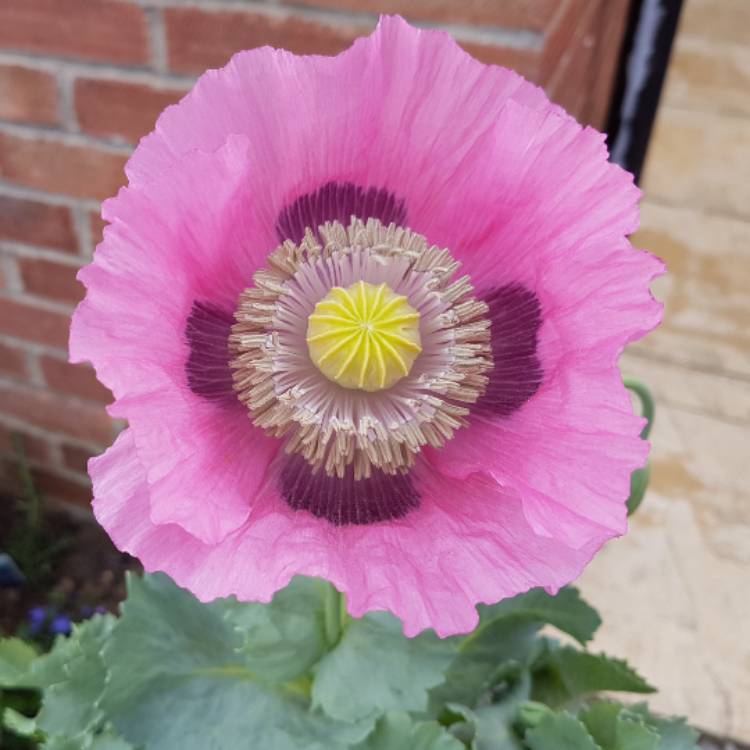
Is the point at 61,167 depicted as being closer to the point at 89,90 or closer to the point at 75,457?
the point at 89,90

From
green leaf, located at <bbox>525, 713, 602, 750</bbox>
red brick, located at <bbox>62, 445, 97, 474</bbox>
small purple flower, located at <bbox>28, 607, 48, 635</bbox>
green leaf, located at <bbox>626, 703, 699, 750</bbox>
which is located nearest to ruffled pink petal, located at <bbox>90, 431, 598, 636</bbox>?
green leaf, located at <bbox>525, 713, 602, 750</bbox>

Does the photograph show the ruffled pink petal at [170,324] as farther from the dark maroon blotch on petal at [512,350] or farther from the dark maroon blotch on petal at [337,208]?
the dark maroon blotch on petal at [512,350]

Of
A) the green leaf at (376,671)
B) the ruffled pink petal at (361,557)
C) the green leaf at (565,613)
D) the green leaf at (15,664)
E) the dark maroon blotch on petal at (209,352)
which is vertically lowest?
the green leaf at (15,664)

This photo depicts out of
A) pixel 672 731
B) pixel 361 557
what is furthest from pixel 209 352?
pixel 672 731

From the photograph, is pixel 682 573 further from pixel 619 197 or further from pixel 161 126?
pixel 161 126

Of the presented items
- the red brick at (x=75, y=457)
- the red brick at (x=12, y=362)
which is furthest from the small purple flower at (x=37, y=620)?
the red brick at (x=12, y=362)
